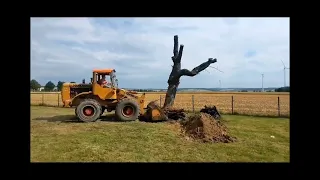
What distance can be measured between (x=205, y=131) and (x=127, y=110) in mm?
3470

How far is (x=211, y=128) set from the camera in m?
8.41

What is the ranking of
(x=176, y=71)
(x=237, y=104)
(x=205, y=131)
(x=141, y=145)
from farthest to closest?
1. (x=237, y=104)
2. (x=176, y=71)
3. (x=205, y=131)
4. (x=141, y=145)

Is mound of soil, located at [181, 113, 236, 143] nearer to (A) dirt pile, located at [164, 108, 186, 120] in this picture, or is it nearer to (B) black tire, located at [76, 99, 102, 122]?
(A) dirt pile, located at [164, 108, 186, 120]

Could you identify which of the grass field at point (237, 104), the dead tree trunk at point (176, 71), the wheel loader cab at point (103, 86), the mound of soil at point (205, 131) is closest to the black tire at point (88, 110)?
the wheel loader cab at point (103, 86)

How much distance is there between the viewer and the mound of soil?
793cm

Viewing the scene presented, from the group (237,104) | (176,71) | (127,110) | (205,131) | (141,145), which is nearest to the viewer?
(141,145)

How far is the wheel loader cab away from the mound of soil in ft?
10.5

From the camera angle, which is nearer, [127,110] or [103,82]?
[127,110]

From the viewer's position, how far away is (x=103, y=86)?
35.5ft

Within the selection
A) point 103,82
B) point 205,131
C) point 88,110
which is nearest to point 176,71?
point 103,82

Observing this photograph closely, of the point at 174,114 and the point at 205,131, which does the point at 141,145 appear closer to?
the point at 205,131

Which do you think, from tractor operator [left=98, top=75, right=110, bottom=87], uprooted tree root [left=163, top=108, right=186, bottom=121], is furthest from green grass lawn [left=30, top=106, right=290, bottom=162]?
tractor operator [left=98, top=75, right=110, bottom=87]

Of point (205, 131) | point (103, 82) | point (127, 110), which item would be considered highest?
point (103, 82)

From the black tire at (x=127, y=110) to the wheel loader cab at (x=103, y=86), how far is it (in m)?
0.57
